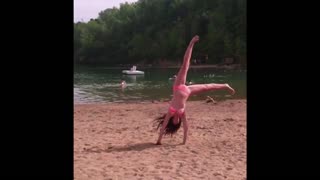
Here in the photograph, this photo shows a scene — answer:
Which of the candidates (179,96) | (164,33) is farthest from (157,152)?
(164,33)

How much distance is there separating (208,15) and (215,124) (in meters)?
54.3

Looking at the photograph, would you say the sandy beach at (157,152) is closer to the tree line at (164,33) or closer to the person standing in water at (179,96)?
the person standing in water at (179,96)

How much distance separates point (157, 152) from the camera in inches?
274

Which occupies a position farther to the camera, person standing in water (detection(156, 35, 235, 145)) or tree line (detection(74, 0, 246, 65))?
Answer: tree line (detection(74, 0, 246, 65))

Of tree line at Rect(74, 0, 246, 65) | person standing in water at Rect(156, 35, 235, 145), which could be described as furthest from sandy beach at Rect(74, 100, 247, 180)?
tree line at Rect(74, 0, 246, 65)

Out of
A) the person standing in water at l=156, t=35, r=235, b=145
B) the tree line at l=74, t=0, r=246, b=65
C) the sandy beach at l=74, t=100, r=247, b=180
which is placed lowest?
the sandy beach at l=74, t=100, r=247, b=180

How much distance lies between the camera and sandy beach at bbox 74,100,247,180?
5477 mm

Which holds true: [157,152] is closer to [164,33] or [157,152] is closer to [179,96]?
[179,96]

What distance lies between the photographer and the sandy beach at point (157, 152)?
5477 millimetres

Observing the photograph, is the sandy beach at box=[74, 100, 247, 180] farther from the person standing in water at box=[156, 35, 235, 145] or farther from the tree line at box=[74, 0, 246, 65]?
the tree line at box=[74, 0, 246, 65]

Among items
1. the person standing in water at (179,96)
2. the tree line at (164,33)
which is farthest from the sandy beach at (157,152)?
the tree line at (164,33)
